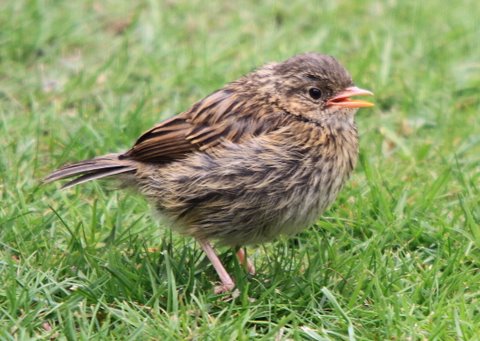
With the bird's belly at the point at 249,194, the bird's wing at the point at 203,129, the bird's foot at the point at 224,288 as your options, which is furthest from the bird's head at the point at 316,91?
the bird's foot at the point at 224,288

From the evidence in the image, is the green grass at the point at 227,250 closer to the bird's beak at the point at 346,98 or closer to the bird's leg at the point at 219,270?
the bird's leg at the point at 219,270

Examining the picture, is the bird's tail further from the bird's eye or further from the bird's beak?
the bird's beak

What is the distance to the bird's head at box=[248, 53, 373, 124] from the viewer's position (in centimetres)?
605

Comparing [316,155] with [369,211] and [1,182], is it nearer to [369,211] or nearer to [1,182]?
[369,211]

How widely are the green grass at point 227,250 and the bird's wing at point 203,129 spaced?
0.57 metres

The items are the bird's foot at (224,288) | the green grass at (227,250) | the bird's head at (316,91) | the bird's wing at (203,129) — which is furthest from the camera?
the bird's head at (316,91)

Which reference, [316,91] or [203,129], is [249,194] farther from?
[316,91]

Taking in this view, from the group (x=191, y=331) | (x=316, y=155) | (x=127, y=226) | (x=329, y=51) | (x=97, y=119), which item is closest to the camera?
(x=191, y=331)

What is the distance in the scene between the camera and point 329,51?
354 inches

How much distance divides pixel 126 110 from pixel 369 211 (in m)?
2.36

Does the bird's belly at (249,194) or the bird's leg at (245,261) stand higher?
the bird's belly at (249,194)

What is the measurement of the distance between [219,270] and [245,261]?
0.22 meters

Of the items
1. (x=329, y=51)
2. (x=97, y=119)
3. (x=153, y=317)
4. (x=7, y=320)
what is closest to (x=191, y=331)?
(x=153, y=317)

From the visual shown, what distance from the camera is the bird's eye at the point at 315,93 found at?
6094 mm
